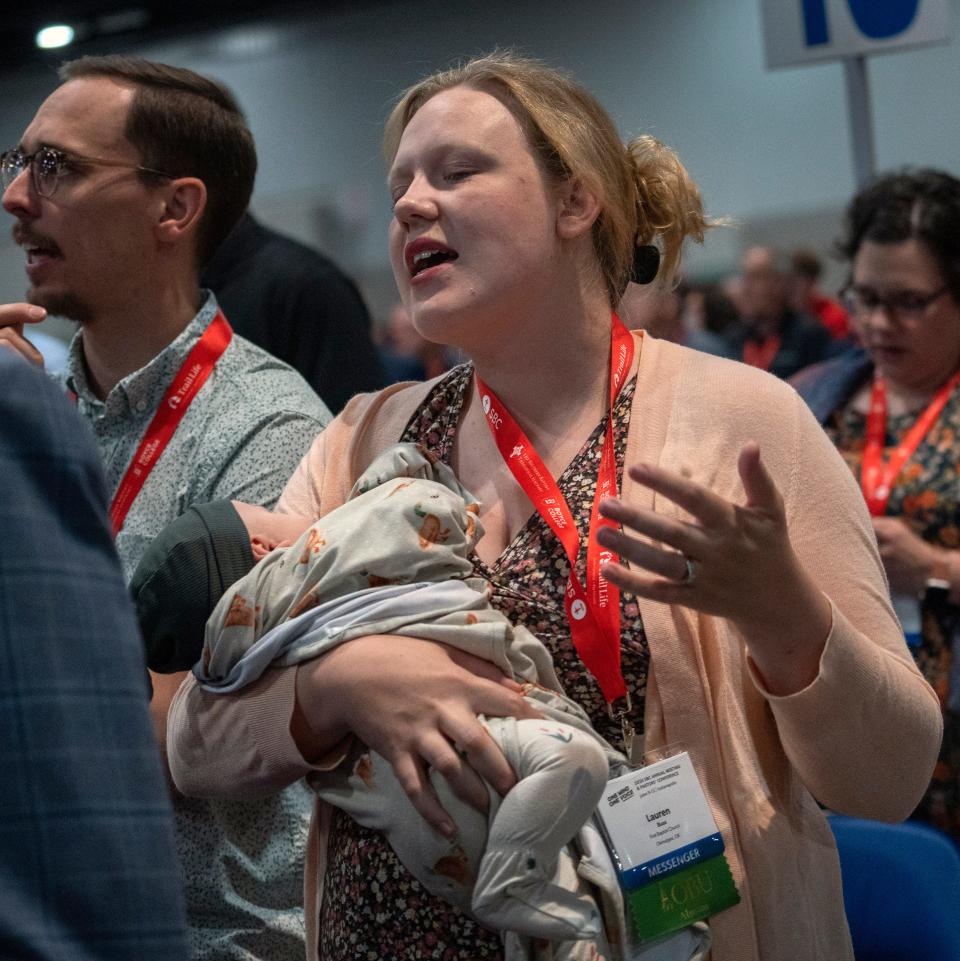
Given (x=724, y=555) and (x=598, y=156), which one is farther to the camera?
(x=598, y=156)

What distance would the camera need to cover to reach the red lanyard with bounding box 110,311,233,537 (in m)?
2.35

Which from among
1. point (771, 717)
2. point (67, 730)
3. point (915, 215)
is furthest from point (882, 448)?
point (67, 730)

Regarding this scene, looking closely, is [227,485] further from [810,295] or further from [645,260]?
[810,295]

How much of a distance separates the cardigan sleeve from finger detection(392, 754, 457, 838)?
1.35 feet

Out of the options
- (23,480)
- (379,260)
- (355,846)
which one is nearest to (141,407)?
(355,846)

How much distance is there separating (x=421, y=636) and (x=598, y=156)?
79cm

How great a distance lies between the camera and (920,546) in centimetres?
→ 300

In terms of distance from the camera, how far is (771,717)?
1720mm

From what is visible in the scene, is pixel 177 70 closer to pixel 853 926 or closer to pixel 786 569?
pixel 786 569

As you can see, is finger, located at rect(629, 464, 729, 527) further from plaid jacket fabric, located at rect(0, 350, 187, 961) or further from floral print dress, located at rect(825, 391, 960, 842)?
floral print dress, located at rect(825, 391, 960, 842)

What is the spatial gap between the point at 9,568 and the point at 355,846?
0.93 metres

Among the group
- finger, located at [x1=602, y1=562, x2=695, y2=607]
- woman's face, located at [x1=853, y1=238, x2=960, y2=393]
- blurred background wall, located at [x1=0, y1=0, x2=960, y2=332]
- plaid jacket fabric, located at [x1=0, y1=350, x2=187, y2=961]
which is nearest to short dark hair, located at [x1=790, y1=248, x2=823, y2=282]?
blurred background wall, located at [x1=0, y1=0, x2=960, y2=332]

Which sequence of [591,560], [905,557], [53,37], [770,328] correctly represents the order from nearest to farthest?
[591,560] < [905,557] < [770,328] < [53,37]

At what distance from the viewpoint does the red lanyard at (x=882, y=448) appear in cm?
317
